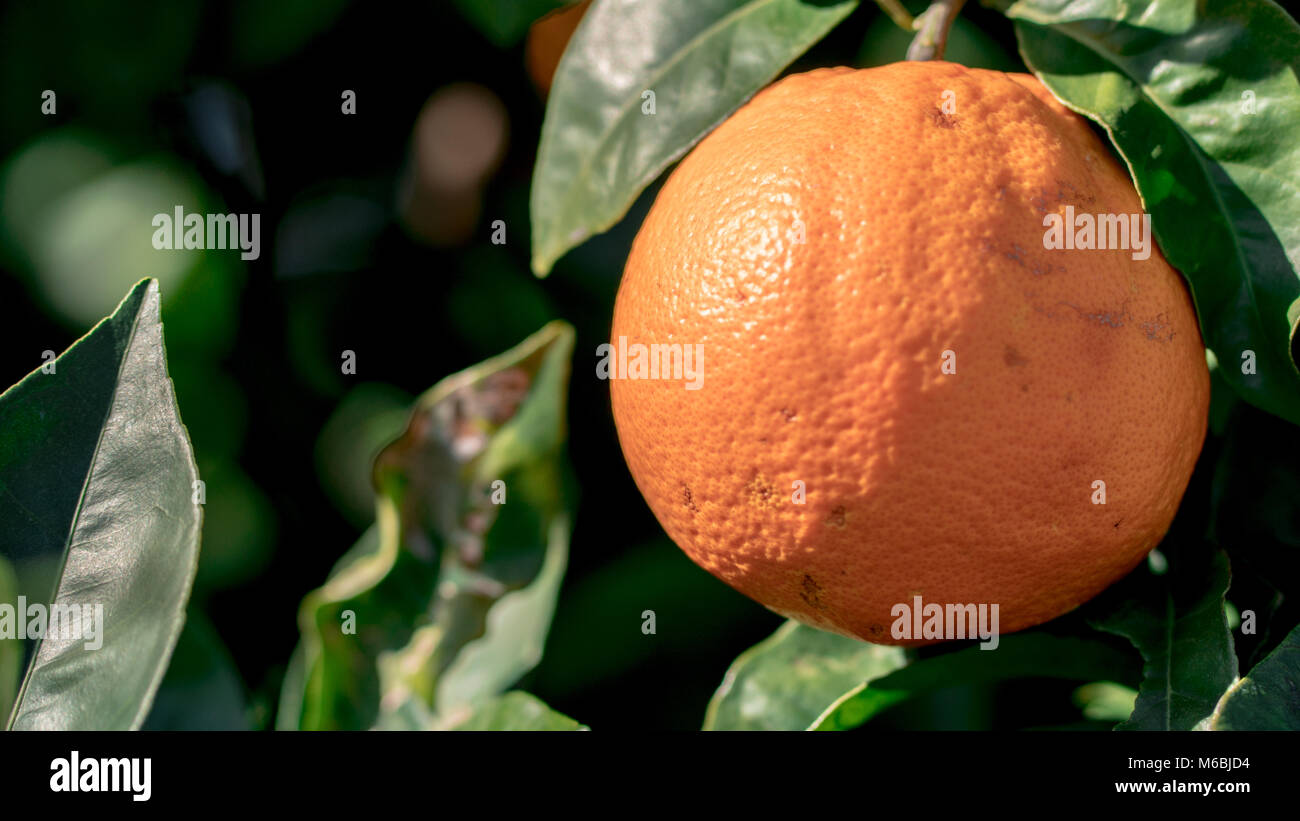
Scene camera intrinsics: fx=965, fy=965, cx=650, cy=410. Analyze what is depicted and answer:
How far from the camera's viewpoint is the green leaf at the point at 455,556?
39.3 inches

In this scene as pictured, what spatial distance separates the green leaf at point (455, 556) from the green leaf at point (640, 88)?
0.73 feet

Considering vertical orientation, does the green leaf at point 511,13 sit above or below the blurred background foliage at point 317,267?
above

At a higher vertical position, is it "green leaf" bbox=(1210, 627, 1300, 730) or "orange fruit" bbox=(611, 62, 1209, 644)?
"orange fruit" bbox=(611, 62, 1209, 644)

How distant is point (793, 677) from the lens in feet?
2.93

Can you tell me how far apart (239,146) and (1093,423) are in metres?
1.02

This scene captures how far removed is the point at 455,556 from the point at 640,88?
529 mm

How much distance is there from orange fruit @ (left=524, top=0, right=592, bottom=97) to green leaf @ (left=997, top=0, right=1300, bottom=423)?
22.7 inches

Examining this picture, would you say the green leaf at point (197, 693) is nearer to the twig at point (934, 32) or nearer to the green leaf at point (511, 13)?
the green leaf at point (511, 13)

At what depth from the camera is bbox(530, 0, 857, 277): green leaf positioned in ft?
2.54

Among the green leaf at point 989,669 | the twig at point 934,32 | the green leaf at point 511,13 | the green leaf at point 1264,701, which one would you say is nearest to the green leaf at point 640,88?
the twig at point 934,32

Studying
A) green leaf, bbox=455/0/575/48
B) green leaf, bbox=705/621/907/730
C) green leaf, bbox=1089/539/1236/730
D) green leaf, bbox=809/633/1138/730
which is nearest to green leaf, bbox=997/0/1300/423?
green leaf, bbox=1089/539/1236/730

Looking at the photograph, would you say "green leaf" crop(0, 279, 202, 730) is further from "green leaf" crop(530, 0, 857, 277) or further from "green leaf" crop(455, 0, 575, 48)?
"green leaf" crop(455, 0, 575, 48)

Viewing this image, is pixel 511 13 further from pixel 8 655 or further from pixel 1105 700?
pixel 1105 700
